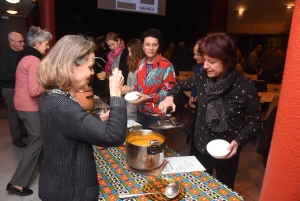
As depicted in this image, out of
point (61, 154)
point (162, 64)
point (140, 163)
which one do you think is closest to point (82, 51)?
point (61, 154)

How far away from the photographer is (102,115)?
4.71ft

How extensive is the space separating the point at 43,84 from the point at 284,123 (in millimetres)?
820

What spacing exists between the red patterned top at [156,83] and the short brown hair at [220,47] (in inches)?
23.1

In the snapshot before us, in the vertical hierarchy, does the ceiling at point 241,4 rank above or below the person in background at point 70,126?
above

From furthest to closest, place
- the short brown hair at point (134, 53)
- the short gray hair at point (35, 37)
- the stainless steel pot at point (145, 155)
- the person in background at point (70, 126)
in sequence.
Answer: the short brown hair at point (134, 53) → the short gray hair at point (35, 37) → the stainless steel pot at point (145, 155) → the person in background at point (70, 126)

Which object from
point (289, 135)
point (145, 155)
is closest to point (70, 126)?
point (145, 155)

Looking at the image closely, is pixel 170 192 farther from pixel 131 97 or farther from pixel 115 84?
pixel 131 97

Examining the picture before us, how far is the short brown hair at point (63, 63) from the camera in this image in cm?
92

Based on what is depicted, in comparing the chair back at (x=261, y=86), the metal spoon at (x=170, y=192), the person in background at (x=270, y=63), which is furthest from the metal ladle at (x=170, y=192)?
the person in background at (x=270, y=63)

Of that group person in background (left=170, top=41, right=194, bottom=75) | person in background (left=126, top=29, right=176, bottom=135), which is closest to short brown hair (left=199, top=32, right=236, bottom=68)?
person in background (left=126, top=29, right=176, bottom=135)

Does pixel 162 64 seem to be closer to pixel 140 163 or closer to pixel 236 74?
pixel 236 74

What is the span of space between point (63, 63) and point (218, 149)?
790mm

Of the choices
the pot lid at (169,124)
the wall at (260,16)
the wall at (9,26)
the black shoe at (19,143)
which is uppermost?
the wall at (260,16)

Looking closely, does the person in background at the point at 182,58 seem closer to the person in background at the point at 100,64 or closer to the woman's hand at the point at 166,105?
the person in background at the point at 100,64
